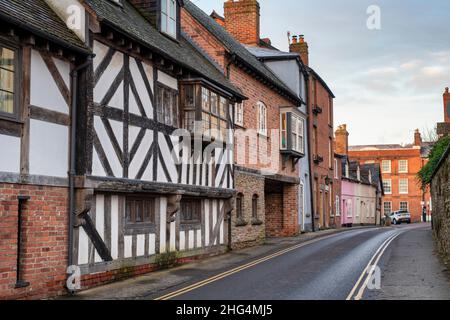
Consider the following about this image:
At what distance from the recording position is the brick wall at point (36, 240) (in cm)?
1052

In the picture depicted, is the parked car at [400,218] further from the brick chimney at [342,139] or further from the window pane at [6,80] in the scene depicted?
the window pane at [6,80]

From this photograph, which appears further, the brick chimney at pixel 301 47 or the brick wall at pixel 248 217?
the brick chimney at pixel 301 47

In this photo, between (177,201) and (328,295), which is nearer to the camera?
(328,295)

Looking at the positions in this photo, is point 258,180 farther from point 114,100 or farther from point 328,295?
point 328,295

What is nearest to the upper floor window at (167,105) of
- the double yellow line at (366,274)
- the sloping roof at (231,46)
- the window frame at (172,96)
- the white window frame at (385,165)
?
the window frame at (172,96)

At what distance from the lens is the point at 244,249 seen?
22438mm

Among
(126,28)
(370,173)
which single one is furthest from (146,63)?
(370,173)

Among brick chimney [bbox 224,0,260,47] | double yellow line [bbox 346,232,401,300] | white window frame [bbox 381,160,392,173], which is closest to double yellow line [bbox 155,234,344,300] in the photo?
double yellow line [bbox 346,232,401,300]

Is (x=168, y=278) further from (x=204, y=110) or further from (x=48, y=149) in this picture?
(x=204, y=110)

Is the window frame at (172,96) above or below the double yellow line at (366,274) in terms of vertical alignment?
above

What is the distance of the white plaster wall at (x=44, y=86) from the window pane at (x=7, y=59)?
47 cm

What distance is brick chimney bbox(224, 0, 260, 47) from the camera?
103 ft

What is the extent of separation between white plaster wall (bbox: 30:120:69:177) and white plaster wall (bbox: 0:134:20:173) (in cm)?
40
